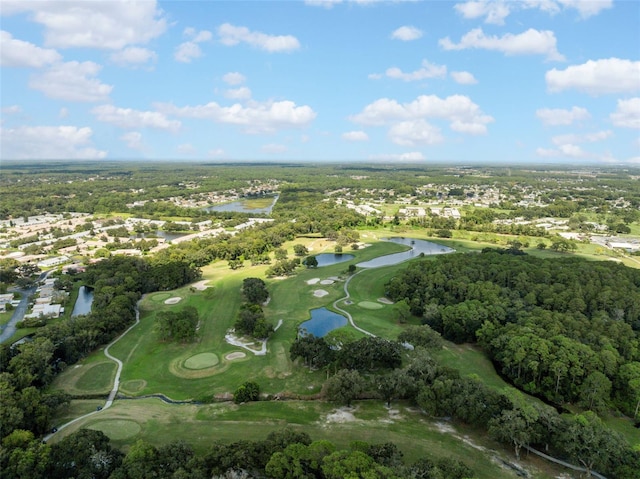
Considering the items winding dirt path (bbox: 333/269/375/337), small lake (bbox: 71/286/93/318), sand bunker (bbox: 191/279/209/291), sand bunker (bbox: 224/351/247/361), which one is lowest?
small lake (bbox: 71/286/93/318)

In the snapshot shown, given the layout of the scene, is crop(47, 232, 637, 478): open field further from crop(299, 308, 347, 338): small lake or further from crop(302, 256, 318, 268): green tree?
crop(302, 256, 318, 268): green tree

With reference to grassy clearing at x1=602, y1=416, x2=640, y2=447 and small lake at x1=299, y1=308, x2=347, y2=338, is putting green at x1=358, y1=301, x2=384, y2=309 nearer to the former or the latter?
small lake at x1=299, y1=308, x2=347, y2=338

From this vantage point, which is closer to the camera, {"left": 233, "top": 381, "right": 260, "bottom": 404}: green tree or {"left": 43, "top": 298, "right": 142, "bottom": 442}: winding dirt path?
{"left": 43, "top": 298, "right": 142, "bottom": 442}: winding dirt path

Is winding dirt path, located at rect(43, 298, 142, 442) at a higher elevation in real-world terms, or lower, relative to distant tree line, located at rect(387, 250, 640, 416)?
lower

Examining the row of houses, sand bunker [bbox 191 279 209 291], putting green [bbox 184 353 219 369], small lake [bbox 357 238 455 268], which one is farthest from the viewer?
small lake [bbox 357 238 455 268]

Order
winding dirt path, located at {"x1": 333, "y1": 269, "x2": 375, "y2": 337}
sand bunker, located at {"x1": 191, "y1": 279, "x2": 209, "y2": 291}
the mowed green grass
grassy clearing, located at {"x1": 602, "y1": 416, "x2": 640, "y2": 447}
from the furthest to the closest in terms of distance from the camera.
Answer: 1. sand bunker, located at {"x1": 191, "y1": 279, "x2": 209, "y2": 291}
2. winding dirt path, located at {"x1": 333, "y1": 269, "x2": 375, "y2": 337}
3. grassy clearing, located at {"x1": 602, "y1": 416, "x2": 640, "y2": 447}
4. the mowed green grass

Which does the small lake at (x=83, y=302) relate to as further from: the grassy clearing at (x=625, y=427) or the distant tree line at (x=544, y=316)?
the grassy clearing at (x=625, y=427)

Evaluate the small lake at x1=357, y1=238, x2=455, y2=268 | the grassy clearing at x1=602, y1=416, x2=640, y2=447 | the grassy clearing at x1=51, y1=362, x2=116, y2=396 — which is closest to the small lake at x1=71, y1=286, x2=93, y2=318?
the grassy clearing at x1=51, y1=362, x2=116, y2=396

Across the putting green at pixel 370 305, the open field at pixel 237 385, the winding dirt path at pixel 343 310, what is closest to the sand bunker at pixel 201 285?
the open field at pixel 237 385
